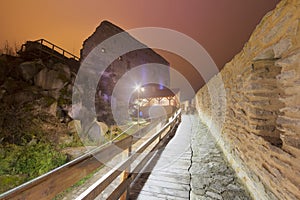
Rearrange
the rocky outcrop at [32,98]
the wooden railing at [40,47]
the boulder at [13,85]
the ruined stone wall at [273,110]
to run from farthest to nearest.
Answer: the wooden railing at [40,47]
the boulder at [13,85]
the rocky outcrop at [32,98]
the ruined stone wall at [273,110]

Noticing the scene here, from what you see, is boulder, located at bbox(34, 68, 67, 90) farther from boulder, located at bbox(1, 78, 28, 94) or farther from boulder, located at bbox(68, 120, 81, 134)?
boulder, located at bbox(68, 120, 81, 134)

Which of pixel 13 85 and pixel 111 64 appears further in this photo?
pixel 111 64

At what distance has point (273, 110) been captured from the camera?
1745 millimetres

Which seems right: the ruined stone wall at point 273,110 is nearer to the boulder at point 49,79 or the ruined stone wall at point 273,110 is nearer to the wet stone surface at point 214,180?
the wet stone surface at point 214,180

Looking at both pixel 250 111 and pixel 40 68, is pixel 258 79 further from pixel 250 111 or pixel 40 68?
pixel 40 68

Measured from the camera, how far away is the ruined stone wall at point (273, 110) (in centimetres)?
116

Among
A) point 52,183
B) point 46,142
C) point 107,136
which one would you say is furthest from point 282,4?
point 107,136

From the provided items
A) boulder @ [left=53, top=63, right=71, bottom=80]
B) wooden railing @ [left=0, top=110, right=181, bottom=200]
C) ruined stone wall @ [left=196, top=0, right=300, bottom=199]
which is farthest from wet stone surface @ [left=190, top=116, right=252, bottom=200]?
boulder @ [left=53, top=63, right=71, bottom=80]

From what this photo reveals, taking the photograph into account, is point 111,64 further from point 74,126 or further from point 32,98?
point 32,98

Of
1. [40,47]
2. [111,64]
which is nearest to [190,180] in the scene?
[40,47]

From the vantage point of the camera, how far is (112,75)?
14992mm

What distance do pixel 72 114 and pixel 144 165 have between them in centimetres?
745

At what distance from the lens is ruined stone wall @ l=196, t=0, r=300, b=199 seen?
116 cm

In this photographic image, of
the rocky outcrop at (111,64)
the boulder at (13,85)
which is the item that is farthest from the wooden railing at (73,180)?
the rocky outcrop at (111,64)
